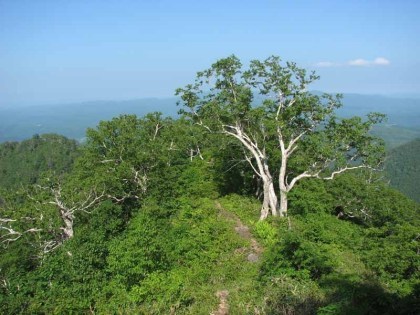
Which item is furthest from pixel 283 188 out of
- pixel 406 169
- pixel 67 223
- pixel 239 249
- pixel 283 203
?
pixel 406 169

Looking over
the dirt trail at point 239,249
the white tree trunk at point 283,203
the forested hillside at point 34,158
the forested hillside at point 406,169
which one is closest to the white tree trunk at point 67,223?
the dirt trail at point 239,249

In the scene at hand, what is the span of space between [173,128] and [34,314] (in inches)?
930

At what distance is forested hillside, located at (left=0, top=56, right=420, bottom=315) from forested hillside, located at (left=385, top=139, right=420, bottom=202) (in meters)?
125

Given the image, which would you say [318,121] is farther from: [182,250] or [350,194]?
[182,250]

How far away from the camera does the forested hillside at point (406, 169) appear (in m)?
142

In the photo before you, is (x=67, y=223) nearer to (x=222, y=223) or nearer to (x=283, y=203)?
(x=222, y=223)

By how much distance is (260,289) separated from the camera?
13.5 metres

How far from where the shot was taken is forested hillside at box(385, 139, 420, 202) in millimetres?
142500

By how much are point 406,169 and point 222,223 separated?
16782 cm

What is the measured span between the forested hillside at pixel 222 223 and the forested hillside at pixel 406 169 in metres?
125

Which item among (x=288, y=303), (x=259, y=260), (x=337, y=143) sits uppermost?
(x=337, y=143)

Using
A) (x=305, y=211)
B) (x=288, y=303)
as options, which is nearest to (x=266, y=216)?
(x=305, y=211)

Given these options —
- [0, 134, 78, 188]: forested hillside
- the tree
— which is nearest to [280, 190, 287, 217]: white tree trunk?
the tree

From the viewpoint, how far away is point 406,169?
539ft
